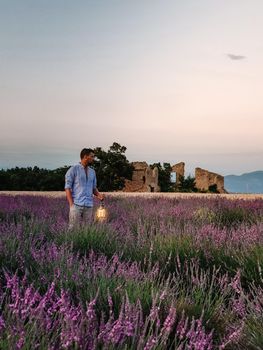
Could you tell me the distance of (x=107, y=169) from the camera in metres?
27.3

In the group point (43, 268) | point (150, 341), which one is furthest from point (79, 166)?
point (150, 341)

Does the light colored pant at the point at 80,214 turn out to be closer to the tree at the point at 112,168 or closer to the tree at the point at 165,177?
the tree at the point at 112,168

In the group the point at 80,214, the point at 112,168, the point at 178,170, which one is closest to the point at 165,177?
the point at 178,170

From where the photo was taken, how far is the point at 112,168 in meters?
27.5

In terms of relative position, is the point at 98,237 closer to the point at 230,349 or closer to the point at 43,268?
the point at 43,268

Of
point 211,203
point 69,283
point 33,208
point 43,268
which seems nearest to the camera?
point 69,283

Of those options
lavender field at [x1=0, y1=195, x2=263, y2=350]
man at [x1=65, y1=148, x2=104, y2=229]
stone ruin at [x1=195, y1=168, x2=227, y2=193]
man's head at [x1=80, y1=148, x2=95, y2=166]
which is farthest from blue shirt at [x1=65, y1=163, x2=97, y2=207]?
stone ruin at [x1=195, y1=168, x2=227, y2=193]

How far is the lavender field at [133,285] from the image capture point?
2602mm

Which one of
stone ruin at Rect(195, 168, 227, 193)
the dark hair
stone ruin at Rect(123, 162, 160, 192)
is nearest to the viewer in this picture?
the dark hair

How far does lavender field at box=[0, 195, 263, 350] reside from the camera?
2.60 meters

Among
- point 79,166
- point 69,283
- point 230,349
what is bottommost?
point 230,349

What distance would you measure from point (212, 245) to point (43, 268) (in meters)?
2.42

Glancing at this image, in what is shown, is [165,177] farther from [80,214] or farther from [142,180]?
[80,214]

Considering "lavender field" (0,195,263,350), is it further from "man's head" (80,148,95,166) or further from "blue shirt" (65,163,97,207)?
"man's head" (80,148,95,166)
